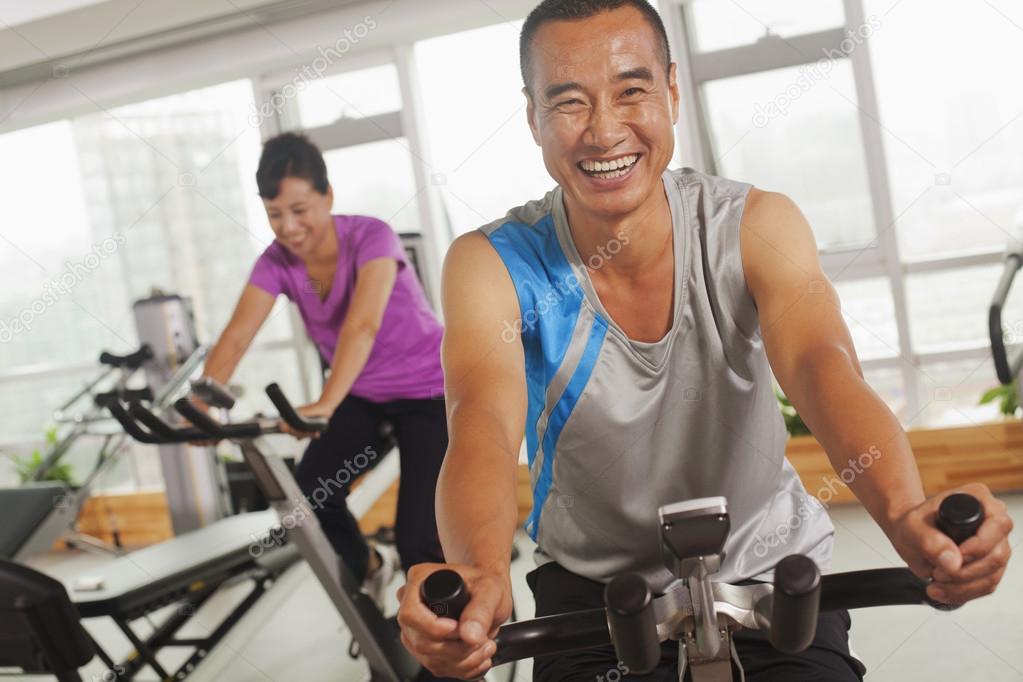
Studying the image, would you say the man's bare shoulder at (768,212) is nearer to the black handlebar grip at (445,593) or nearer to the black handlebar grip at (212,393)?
the black handlebar grip at (445,593)

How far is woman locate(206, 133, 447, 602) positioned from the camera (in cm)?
291

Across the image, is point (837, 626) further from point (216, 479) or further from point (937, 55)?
point (937, 55)

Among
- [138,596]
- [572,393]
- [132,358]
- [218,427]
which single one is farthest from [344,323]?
[132,358]

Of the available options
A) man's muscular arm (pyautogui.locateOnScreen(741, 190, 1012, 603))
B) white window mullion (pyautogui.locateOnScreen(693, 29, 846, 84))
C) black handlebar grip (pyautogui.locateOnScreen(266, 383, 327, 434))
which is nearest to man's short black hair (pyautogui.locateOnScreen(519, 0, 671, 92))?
man's muscular arm (pyautogui.locateOnScreen(741, 190, 1012, 603))

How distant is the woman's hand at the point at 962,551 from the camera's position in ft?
2.59

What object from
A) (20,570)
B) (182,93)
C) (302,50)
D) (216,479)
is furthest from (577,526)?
(182,93)

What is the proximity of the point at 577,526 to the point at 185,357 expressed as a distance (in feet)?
11.1

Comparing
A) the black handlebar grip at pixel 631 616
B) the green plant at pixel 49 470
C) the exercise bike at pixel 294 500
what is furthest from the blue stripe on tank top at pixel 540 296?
the green plant at pixel 49 470

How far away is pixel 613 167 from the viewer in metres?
1.37

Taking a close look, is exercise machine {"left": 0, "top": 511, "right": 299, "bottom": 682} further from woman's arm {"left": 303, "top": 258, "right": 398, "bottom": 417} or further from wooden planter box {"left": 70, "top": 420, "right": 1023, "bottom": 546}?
wooden planter box {"left": 70, "top": 420, "right": 1023, "bottom": 546}

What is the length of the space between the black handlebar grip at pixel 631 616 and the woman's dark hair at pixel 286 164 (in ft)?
7.90

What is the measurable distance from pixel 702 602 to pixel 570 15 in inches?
33.7

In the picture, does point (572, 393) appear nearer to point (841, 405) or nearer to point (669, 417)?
point (669, 417)

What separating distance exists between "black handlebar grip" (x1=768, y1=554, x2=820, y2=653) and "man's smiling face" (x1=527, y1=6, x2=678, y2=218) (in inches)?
29.2
